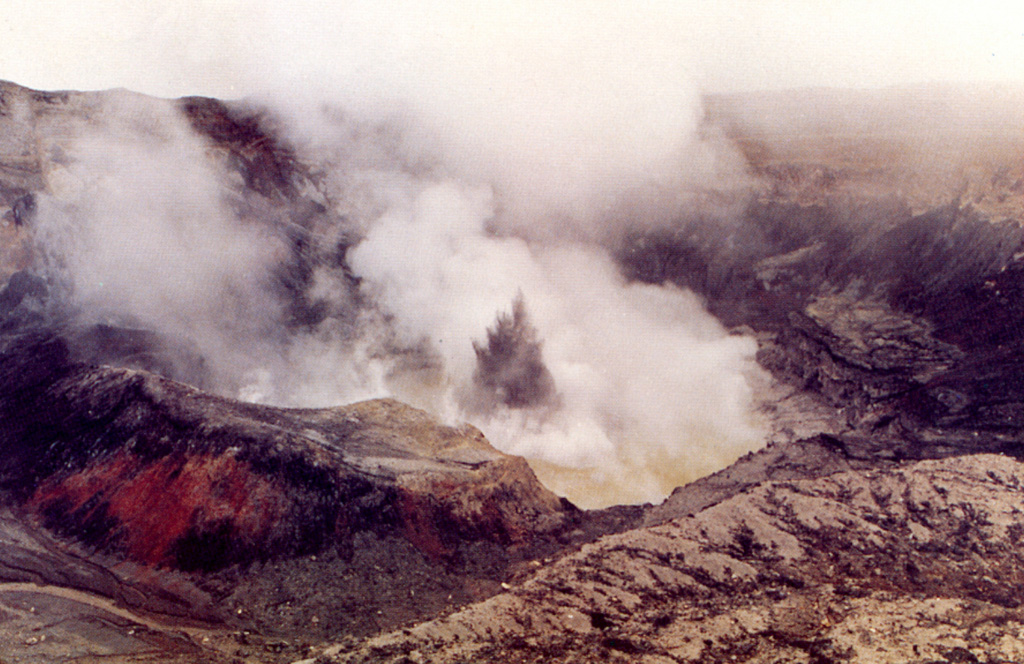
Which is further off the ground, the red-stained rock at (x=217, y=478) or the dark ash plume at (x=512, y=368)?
the dark ash plume at (x=512, y=368)

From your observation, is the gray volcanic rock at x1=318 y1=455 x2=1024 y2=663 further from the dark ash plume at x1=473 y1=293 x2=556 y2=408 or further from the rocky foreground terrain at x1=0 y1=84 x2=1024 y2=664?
the dark ash plume at x1=473 y1=293 x2=556 y2=408

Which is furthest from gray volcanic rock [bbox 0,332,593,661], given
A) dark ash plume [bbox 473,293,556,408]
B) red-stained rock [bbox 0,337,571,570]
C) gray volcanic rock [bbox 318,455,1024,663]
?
dark ash plume [bbox 473,293,556,408]

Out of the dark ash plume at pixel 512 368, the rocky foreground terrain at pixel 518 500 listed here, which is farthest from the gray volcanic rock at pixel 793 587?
the dark ash plume at pixel 512 368

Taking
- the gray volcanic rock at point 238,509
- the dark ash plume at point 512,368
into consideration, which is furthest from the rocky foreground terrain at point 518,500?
the dark ash plume at point 512,368

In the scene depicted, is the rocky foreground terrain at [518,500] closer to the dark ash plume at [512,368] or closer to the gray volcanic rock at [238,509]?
the gray volcanic rock at [238,509]

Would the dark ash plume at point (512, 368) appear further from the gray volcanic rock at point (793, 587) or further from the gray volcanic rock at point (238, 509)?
the gray volcanic rock at point (793, 587)

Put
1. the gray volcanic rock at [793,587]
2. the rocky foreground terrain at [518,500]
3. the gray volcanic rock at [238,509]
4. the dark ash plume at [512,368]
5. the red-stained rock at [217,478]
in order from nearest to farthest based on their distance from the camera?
the gray volcanic rock at [793,587], the rocky foreground terrain at [518,500], the gray volcanic rock at [238,509], the red-stained rock at [217,478], the dark ash plume at [512,368]

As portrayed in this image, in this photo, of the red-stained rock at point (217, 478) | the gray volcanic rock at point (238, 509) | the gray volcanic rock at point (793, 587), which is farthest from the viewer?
the red-stained rock at point (217, 478)

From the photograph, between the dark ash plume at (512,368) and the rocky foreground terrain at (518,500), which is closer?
the rocky foreground terrain at (518,500)
